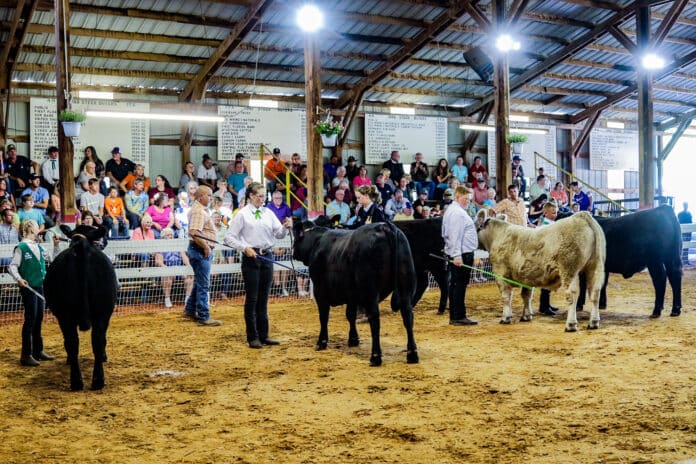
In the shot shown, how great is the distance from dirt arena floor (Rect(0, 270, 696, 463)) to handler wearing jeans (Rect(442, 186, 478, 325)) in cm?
49

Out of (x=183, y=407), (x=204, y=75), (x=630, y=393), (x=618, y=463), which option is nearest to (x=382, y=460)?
(x=618, y=463)

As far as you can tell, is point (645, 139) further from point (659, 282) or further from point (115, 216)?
point (115, 216)

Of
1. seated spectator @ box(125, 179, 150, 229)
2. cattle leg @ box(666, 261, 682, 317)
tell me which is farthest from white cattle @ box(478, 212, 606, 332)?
seated spectator @ box(125, 179, 150, 229)

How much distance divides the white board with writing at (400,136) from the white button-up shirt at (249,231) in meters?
15.4

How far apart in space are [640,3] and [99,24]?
14324 mm

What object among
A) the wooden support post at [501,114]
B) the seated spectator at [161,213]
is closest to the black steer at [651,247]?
the wooden support post at [501,114]

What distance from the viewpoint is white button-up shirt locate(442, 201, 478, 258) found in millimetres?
9078

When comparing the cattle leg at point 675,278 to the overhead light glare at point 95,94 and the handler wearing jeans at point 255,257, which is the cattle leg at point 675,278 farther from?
the overhead light glare at point 95,94

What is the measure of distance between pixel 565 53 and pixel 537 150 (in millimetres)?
5887

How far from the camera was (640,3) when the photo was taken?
18.3 meters

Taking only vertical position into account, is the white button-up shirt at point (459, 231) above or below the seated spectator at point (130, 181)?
below

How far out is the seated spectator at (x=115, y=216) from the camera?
13039 millimetres

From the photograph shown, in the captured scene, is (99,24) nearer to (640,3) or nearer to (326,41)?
(326,41)

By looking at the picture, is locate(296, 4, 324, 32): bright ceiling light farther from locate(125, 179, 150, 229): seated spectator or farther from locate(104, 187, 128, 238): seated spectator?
locate(104, 187, 128, 238): seated spectator
